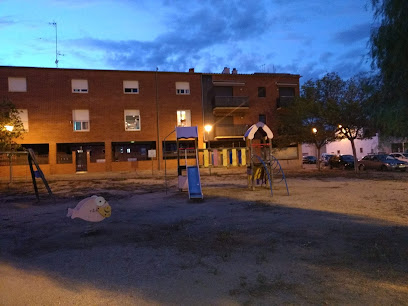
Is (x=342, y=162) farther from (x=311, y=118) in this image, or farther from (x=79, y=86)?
(x=79, y=86)

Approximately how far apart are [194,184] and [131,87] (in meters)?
21.4

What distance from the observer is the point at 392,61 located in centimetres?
441

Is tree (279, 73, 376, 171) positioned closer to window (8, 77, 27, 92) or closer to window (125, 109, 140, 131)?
window (125, 109, 140, 131)

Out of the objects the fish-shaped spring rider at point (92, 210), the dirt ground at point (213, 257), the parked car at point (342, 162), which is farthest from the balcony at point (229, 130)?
the fish-shaped spring rider at point (92, 210)

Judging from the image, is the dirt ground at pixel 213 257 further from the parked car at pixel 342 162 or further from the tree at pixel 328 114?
the parked car at pixel 342 162

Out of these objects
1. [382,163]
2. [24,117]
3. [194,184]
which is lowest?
[194,184]

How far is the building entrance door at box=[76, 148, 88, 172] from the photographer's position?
3006 cm

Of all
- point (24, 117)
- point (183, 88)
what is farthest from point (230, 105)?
point (24, 117)

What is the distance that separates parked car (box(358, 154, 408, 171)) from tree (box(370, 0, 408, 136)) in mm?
22545

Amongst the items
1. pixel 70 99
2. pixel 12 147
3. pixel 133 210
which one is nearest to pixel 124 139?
pixel 70 99

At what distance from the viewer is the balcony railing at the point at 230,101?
1252 inches

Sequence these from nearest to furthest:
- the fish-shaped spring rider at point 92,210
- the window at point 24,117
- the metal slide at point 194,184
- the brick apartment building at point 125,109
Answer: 1. the fish-shaped spring rider at point 92,210
2. the metal slide at point 194,184
3. the window at point 24,117
4. the brick apartment building at point 125,109

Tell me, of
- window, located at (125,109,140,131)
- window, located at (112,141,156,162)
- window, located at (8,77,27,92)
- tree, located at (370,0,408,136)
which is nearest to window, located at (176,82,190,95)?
window, located at (125,109,140,131)

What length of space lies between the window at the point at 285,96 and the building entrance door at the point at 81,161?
2058 centimetres
